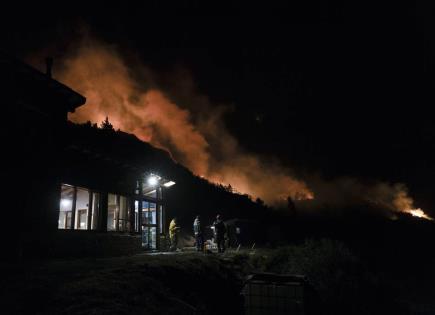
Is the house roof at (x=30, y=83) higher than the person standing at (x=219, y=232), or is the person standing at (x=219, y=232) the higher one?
the house roof at (x=30, y=83)

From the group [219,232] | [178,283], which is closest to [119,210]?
[219,232]

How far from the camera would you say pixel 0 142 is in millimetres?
12648

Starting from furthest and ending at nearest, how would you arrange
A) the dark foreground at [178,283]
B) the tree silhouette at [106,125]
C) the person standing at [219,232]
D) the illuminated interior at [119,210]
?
the tree silhouette at [106,125] < the person standing at [219,232] < the illuminated interior at [119,210] < the dark foreground at [178,283]

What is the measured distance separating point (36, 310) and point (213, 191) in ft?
170

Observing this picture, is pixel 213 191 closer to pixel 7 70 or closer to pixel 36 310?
pixel 7 70

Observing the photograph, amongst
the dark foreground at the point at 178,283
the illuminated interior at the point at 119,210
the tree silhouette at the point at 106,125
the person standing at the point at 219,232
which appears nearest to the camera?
the dark foreground at the point at 178,283

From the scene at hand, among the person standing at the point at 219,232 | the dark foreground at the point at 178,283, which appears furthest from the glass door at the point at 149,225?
the dark foreground at the point at 178,283

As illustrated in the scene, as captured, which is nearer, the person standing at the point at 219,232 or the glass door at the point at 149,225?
the person standing at the point at 219,232

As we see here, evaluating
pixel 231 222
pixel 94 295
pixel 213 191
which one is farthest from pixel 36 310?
pixel 213 191

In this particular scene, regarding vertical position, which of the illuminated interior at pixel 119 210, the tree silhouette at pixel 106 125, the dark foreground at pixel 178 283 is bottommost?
the dark foreground at pixel 178 283

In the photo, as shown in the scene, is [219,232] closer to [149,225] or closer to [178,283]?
[149,225]

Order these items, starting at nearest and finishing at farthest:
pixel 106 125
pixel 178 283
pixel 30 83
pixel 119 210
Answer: pixel 178 283 → pixel 30 83 → pixel 119 210 → pixel 106 125

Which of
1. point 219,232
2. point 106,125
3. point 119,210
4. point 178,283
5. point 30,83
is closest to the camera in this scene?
point 178,283

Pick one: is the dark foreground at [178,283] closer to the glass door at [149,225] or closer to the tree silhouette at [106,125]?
the glass door at [149,225]
